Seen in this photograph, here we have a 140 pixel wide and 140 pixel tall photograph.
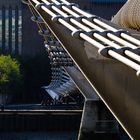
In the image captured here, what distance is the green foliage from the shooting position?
53531 millimetres

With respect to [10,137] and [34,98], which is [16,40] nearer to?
[34,98]

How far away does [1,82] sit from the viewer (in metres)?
52.7

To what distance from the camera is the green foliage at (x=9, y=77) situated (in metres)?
53.5

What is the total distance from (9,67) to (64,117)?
1967 cm

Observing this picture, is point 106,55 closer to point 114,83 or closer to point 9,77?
point 114,83

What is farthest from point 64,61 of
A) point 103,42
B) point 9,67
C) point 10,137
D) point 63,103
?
point 9,67

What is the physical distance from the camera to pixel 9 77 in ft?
179

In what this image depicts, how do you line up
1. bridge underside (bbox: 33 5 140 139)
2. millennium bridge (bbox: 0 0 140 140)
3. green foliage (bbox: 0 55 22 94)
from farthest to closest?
green foliage (bbox: 0 55 22 94), bridge underside (bbox: 33 5 140 139), millennium bridge (bbox: 0 0 140 140)

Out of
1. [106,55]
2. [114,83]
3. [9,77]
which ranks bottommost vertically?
[9,77]

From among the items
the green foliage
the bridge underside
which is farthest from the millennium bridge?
the green foliage

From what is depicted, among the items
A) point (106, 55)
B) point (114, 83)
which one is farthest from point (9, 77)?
point (106, 55)

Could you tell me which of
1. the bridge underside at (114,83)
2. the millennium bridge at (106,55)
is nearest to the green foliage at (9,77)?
the millennium bridge at (106,55)

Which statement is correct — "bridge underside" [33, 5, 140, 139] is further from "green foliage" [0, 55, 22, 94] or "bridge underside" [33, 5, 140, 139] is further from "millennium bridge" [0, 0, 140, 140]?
"green foliage" [0, 55, 22, 94]

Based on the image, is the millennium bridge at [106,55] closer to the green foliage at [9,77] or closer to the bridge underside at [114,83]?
the bridge underside at [114,83]
